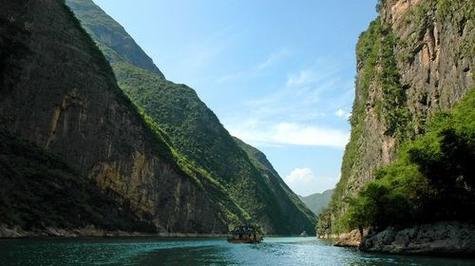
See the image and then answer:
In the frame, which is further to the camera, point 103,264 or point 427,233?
point 427,233

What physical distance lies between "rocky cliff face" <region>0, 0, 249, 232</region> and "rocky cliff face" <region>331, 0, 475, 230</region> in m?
56.5

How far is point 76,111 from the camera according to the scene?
128 m

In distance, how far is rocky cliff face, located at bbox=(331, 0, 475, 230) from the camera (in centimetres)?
8338

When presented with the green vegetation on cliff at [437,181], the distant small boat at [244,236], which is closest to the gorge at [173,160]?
the green vegetation on cliff at [437,181]

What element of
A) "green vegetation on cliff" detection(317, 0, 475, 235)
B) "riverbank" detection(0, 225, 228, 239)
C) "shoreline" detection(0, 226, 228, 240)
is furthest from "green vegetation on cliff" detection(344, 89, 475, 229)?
"riverbank" detection(0, 225, 228, 239)

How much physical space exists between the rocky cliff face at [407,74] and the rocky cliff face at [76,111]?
56514 millimetres

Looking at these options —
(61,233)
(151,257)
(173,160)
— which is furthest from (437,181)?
(173,160)

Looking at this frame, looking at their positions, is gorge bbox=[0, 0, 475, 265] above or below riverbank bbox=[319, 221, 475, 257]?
above

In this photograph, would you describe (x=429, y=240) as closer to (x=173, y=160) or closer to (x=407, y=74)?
(x=407, y=74)

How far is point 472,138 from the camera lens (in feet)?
186

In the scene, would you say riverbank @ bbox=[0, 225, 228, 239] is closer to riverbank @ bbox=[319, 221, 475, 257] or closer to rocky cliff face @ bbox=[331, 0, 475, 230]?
riverbank @ bbox=[319, 221, 475, 257]

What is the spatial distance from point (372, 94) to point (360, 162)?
60.8 feet

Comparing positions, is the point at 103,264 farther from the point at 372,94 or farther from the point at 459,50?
the point at 372,94

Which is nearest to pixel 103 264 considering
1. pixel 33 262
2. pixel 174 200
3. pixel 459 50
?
pixel 33 262
